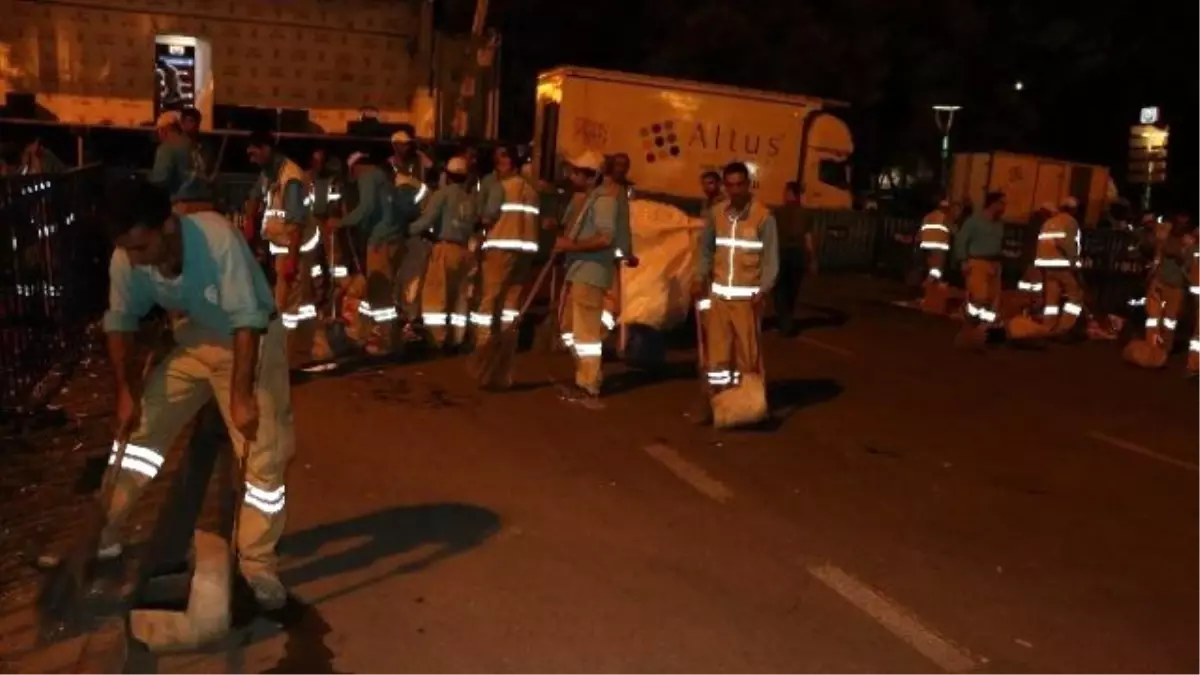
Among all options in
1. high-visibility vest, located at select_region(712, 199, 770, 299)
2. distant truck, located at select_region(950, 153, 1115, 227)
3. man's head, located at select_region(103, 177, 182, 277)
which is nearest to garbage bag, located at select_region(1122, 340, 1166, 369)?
high-visibility vest, located at select_region(712, 199, 770, 299)

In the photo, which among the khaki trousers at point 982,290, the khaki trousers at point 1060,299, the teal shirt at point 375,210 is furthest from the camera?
the khaki trousers at point 1060,299

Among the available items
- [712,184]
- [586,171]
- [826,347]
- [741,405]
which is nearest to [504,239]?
[586,171]

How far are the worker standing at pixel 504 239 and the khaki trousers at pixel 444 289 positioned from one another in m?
0.33

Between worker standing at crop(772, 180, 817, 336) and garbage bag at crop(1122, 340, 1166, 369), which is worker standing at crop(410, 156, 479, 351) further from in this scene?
garbage bag at crop(1122, 340, 1166, 369)

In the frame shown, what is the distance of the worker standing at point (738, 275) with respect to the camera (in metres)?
9.35

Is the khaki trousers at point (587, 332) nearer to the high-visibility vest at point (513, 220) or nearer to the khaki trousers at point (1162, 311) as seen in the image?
the high-visibility vest at point (513, 220)

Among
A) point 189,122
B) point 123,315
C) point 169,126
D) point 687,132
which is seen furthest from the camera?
point 687,132

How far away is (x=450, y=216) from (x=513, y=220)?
693mm

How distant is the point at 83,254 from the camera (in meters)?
12.2

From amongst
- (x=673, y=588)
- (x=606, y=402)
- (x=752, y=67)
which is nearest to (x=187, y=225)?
(x=673, y=588)

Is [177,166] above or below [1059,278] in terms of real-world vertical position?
above

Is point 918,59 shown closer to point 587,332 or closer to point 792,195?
point 792,195

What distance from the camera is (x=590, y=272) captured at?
9969mm

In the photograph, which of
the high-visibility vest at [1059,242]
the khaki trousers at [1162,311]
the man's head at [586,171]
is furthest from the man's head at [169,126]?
the khaki trousers at [1162,311]
